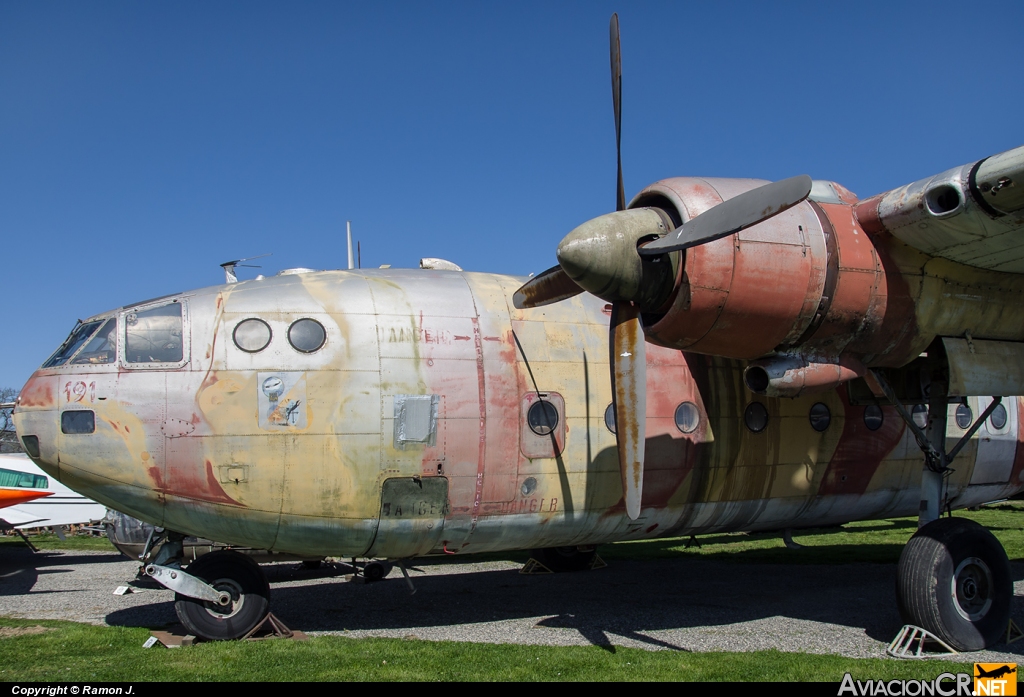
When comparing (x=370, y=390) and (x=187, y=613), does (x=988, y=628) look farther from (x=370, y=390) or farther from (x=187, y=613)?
(x=187, y=613)

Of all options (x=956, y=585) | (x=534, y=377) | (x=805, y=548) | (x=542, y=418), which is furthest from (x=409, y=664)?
(x=805, y=548)

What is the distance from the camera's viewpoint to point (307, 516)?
8727 millimetres

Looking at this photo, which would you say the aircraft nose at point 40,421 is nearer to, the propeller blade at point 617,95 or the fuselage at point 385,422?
the fuselage at point 385,422

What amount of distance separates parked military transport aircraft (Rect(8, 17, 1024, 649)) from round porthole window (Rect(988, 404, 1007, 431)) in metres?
3.15

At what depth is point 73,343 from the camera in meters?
9.04

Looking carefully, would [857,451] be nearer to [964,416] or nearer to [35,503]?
[964,416]

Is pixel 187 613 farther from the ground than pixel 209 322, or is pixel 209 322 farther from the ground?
pixel 209 322

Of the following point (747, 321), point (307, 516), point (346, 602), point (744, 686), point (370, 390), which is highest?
point (747, 321)

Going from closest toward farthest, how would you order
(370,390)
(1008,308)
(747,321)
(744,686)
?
(744,686)
(747,321)
(370,390)
(1008,308)

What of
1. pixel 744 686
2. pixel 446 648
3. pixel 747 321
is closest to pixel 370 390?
pixel 446 648

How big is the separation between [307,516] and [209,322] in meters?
2.56

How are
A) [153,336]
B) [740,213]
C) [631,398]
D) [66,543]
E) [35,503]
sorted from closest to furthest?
1. [740,213]
2. [631,398]
3. [153,336]
4. [35,503]
5. [66,543]

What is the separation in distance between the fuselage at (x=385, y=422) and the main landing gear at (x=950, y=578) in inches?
73.6

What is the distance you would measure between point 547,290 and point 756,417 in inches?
140
